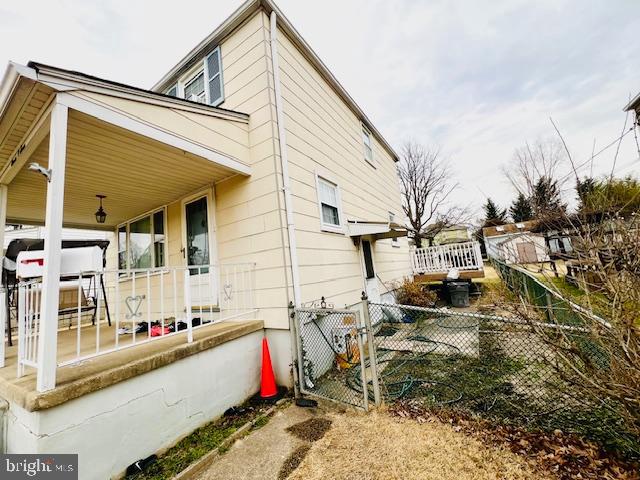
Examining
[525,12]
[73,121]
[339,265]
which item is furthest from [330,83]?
[73,121]

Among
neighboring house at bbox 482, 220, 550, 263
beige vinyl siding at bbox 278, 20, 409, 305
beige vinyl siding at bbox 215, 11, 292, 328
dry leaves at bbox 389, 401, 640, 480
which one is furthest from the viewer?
beige vinyl siding at bbox 278, 20, 409, 305

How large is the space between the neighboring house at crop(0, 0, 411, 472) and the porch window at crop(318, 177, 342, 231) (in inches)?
1.8

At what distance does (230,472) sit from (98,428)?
128cm

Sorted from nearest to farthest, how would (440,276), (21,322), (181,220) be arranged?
(21,322), (181,220), (440,276)

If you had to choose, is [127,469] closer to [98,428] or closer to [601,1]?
[98,428]

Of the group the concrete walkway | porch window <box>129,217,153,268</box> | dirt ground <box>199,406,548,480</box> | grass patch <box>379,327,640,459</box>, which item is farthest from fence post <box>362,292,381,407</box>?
porch window <box>129,217,153,268</box>

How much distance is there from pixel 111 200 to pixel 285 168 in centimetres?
393

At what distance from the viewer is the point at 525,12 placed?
17.7 feet

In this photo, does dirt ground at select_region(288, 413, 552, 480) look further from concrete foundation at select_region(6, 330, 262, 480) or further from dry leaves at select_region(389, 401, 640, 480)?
concrete foundation at select_region(6, 330, 262, 480)

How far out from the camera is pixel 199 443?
286 cm

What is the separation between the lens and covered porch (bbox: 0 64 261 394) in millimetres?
2367

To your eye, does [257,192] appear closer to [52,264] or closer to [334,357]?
[52,264]

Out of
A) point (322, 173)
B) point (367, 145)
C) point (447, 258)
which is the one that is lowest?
point (447, 258)

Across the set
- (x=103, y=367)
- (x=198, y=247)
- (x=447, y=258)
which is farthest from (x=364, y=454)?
(x=447, y=258)
